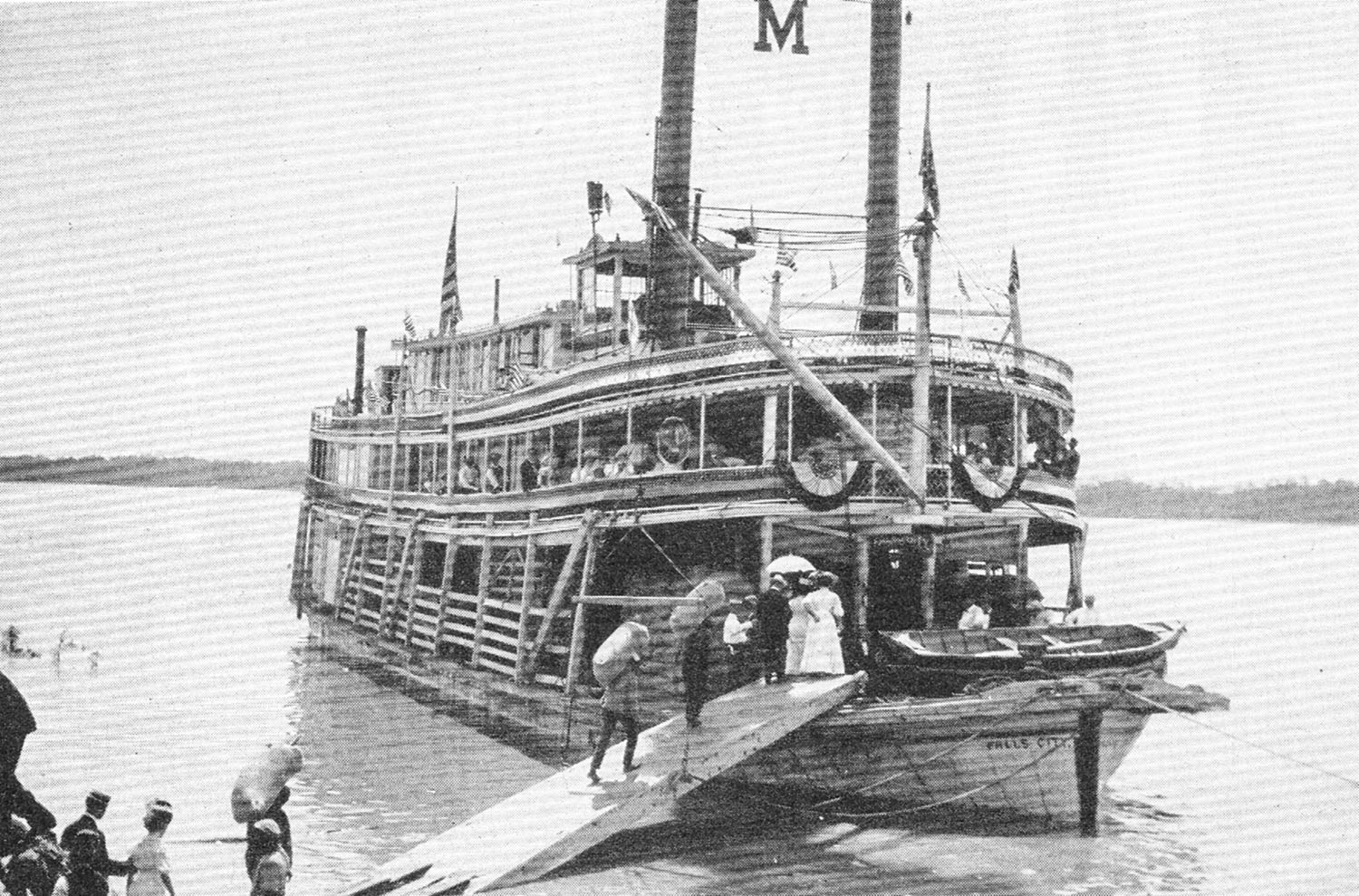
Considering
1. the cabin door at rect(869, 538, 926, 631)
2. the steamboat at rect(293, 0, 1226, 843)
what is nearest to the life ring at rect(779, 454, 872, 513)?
the steamboat at rect(293, 0, 1226, 843)

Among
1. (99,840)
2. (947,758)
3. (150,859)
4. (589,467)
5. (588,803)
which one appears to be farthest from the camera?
(589,467)

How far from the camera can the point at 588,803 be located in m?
10.3

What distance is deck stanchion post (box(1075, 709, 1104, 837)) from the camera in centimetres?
1230

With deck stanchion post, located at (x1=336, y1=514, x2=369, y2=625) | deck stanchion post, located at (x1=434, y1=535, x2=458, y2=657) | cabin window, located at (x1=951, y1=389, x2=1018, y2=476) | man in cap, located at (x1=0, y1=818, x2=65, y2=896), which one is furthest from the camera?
deck stanchion post, located at (x1=336, y1=514, x2=369, y2=625)

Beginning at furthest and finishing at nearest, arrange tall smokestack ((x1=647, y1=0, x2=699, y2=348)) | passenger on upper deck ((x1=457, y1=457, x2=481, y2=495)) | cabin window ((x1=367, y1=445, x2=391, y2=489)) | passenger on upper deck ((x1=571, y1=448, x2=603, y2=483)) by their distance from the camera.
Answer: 1. cabin window ((x1=367, y1=445, x2=391, y2=489))
2. passenger on upper deck ((x1=457, y1=457, x2=481, y2=495))
3. tall smokestack ((x1=647, y1=0, x2=699, y2=348))
4. passenger on upper deck ((x1=571, y1=448, x2=603, y2=483))

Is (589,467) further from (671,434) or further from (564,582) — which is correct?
(564,582)

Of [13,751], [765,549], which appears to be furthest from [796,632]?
[13,751]

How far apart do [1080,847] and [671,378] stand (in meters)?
8.03

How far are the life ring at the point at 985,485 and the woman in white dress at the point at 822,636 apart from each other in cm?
281

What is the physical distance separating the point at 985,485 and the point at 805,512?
237cm

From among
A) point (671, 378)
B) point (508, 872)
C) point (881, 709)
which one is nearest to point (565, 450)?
point (671, 378)

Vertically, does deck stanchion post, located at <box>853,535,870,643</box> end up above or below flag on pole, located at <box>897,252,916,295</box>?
below

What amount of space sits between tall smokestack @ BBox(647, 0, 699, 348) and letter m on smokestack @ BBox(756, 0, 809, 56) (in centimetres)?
404

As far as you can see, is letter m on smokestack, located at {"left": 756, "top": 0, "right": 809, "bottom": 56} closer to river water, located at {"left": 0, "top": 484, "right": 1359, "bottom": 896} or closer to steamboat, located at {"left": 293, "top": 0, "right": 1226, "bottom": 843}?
steamboat, located at {"left": 293, "top": 0, "right": 1226, "bottom": 843}
